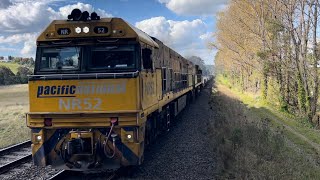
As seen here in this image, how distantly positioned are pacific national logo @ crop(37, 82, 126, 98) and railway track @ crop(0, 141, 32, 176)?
2.92m

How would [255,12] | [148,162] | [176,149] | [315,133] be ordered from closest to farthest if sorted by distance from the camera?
[148,162], [176,149], [315,133], [255,12]

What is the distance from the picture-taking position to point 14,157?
11.0 meters

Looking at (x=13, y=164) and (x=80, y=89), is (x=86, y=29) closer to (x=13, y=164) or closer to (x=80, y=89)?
(x=80, y=89)

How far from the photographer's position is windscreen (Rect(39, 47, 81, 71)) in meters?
7.92

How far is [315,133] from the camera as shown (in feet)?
57.8

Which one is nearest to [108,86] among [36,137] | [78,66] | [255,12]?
[78,66]

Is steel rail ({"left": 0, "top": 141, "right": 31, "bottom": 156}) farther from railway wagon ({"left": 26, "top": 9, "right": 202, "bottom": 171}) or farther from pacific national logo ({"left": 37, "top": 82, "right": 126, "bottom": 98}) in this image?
pacific national logo ({"left": 37, "top": 82, "right": 126, "bottom": 98})

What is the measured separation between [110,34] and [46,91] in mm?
1924

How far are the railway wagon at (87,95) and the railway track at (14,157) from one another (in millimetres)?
2128

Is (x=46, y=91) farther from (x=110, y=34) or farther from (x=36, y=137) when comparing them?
(x=110, y=34)

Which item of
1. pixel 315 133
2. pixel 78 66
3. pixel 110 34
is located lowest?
pixel 315 133

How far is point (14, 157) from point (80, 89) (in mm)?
5082

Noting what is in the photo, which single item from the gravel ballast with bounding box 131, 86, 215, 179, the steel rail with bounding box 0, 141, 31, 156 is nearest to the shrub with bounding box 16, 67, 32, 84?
the steel rail with bounding box 0, 141, 31, 156

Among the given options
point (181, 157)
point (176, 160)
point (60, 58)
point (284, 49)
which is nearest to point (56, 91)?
point (60, 58)
